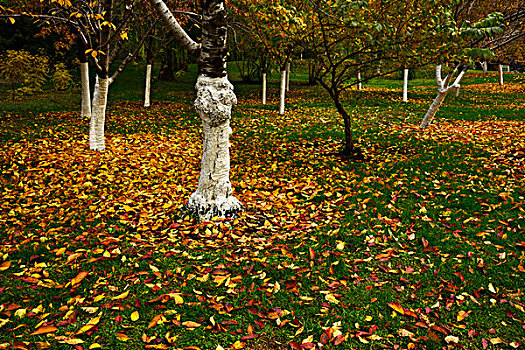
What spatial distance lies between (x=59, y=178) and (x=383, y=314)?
5.96m

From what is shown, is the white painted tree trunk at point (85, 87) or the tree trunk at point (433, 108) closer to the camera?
the tree trunk at point (433, 108)

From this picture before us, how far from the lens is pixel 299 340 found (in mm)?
3090

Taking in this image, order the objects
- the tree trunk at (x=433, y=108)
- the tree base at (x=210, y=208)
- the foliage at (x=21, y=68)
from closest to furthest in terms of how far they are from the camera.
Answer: the tree base at (x=210, y=208)
the tree trunk at (x=433, y=108)
the foliage at (x=21, y=68)

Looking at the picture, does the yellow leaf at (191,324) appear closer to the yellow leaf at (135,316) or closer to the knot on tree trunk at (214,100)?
the yellow leaf at (135,316)

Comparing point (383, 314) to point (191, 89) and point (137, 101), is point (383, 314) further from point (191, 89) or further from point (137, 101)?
point (191, 89)

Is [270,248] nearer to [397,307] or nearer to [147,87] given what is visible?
[397,307]

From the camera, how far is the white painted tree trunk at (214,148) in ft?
16.2

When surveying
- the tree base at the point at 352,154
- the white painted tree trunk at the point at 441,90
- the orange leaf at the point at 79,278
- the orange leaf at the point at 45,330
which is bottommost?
the orange leaf at the point at 45,330

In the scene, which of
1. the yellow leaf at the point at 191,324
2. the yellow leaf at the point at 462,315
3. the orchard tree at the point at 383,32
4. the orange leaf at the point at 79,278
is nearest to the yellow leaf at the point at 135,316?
the yellow leaf at the point at 191,324

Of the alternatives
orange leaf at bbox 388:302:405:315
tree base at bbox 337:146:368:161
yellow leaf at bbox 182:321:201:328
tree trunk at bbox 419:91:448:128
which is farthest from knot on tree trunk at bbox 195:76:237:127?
tree trunk at bbox 419:91:448:128

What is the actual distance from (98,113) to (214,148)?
444 cm

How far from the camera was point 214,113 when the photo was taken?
493cm

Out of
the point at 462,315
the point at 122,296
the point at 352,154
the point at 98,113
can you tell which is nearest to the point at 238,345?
the point at 122,296

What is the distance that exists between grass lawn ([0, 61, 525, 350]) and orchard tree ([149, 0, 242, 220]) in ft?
1.12
